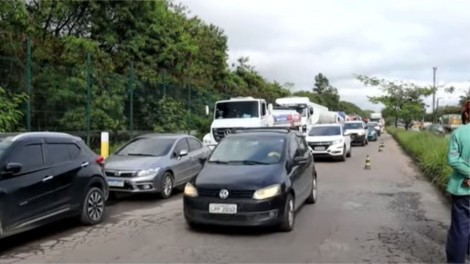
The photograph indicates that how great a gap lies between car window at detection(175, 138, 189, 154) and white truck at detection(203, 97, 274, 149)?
29.2 ft

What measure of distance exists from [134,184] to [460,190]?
6963 millimetres

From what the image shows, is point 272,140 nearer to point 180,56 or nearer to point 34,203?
point 34,203

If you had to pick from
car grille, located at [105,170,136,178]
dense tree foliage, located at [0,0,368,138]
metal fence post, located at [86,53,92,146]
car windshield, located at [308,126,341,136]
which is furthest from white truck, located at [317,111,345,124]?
car grille, located at [105,170,136,178]

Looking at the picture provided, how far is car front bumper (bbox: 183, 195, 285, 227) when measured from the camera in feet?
24.2

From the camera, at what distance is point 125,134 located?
19.0m

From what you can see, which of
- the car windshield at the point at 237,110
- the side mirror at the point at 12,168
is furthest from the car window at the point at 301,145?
the car windshield at the point at 237,110

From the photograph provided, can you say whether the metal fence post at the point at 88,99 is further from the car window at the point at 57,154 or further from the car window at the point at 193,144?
the car window at the point at 57,154

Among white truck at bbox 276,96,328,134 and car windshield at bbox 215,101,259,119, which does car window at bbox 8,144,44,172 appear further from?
white truck at bbox 276,96,328,134

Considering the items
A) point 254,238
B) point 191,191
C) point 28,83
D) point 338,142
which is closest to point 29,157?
point 191,191

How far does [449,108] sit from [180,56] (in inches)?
3856

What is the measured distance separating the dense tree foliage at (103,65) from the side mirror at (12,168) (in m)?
6.09

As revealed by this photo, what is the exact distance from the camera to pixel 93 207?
28.0ft

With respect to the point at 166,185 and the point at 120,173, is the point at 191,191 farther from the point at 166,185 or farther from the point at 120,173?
the point at 166,185

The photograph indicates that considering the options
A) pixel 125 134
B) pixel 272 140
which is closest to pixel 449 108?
pixel 125 134
